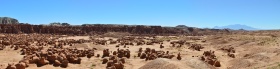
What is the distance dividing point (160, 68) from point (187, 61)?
2.01m

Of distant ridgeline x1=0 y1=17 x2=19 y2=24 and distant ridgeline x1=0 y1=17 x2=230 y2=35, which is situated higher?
distant ridgeline x1=0 y1=17 x2=19 y2=24

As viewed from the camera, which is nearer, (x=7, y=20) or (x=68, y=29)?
(x=68, y=29)

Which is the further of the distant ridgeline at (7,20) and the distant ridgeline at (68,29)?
the distant ridgeline at (7,20)

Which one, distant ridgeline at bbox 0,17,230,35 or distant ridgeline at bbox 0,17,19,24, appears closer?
distant ridgeline at bbox 0,17,230,35

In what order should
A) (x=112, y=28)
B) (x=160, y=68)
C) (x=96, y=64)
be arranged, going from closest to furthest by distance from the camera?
(x=160, y=68) < (x=96, y=64) < (x=112, y=28)

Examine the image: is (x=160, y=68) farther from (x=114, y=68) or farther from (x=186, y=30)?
(x=186, y=30)

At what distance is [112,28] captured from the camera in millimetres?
93875

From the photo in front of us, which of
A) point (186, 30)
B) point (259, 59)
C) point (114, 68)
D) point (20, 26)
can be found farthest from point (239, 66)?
point (186, 30)

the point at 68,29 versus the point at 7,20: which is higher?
the point at 7,20

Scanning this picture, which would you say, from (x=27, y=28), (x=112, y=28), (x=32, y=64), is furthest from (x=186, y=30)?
(x=32, y=64)

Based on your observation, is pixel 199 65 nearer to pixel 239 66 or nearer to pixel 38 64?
pixel 239 66

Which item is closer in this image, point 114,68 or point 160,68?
point 160,68

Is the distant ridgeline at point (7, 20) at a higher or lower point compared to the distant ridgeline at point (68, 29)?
higher

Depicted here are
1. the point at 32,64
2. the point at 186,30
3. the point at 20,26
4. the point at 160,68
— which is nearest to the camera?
the point at 160,68
